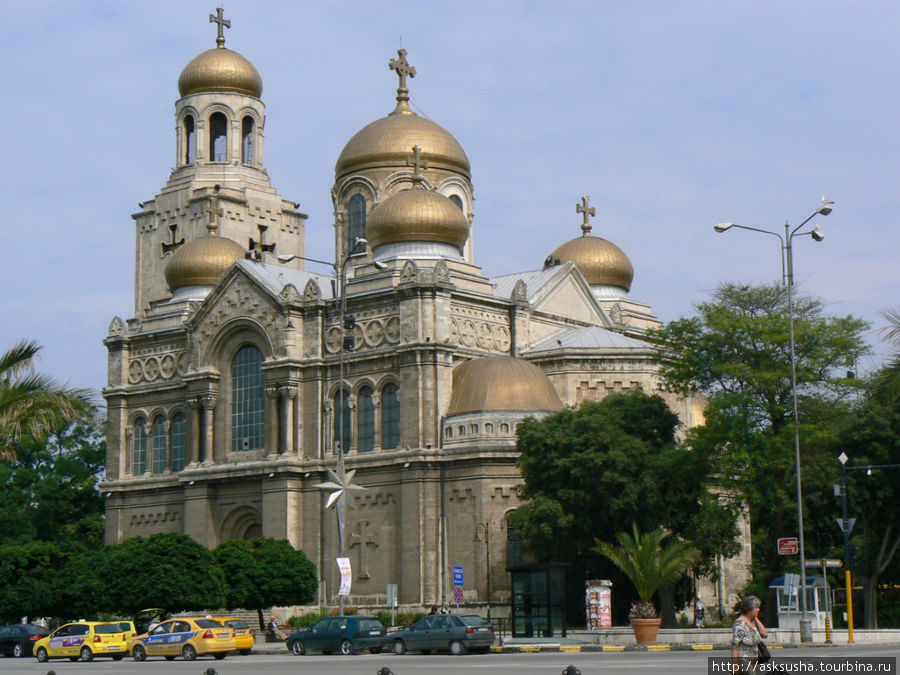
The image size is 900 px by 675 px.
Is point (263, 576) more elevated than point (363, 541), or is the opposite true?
point (363, 541)

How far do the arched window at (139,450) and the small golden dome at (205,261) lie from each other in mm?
7376

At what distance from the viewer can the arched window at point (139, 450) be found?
7238 cm

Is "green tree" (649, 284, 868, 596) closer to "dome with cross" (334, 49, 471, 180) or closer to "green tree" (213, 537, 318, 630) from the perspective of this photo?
"green tree" (213, 537, 318, 630)

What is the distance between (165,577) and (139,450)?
19132 millimetres

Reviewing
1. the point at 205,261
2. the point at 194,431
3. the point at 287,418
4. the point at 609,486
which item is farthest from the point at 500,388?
the point at 205,261

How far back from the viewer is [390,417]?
206 feet

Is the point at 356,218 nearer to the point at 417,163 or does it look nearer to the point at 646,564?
the point at 417,163

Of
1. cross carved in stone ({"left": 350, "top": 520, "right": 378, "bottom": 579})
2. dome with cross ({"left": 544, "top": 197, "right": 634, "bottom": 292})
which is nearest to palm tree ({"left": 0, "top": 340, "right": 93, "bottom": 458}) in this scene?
cross carved in stone ({"left": 350, "top": 520, "right": 378, "bottom": 579})

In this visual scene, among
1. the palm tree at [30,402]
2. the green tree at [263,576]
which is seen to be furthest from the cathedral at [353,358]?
the palm tree at [30,402]

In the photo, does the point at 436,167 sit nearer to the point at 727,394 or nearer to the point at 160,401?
the point at 160,401

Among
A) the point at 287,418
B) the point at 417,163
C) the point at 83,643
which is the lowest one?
the point at 83,643

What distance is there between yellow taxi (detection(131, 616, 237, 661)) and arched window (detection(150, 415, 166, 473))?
28.1 m

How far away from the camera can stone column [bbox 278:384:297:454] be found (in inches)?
2537

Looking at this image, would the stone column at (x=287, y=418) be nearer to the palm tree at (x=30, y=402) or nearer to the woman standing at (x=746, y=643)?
the palm tree at (x=30, y=402)
